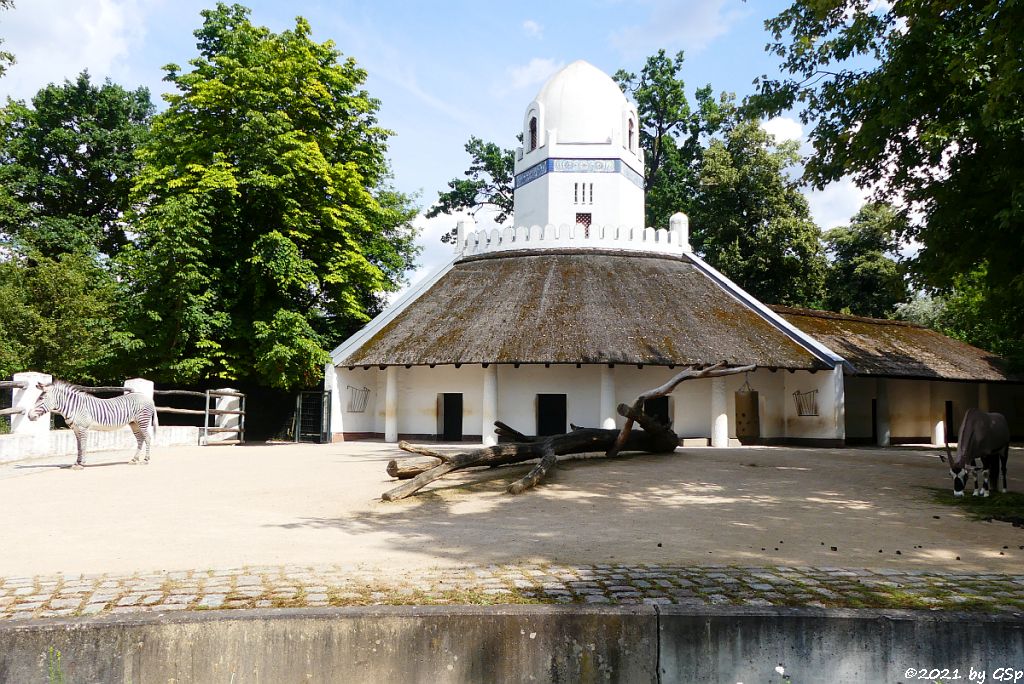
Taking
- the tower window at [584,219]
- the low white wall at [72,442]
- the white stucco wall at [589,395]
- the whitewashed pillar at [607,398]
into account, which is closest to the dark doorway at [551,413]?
the white stucco wall at [589,395]

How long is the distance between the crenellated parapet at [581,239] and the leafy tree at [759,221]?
8.68 meters

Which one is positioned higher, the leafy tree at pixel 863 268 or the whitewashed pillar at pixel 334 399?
the leafy tree at pixel 863 268

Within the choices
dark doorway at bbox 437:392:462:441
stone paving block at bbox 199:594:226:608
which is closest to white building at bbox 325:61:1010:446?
dark doorway at bbox 437:392:462:441

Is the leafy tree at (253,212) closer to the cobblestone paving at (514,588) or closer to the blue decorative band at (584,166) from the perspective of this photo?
the blue decorative band at (584,166)

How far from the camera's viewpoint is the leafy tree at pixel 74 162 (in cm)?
3434

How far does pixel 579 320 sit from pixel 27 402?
51.5ft

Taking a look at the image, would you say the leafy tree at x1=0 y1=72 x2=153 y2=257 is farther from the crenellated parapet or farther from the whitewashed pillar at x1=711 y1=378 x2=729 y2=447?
the whitewashed pillar at x1=711 y1=378 x2=729 y2=447

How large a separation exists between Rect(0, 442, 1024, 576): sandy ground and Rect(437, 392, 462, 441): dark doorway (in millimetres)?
11143

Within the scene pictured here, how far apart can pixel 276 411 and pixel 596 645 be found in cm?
2707

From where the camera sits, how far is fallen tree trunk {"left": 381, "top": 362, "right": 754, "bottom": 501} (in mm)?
12148

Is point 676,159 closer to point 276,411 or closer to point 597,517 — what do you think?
point 276,411

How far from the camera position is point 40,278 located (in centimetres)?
2722

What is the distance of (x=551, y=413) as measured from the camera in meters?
26.3

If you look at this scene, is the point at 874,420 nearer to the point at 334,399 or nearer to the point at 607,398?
the point at 607,398
